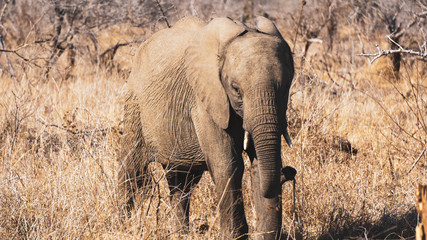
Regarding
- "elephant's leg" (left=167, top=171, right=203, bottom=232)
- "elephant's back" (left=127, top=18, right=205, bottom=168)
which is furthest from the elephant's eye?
"elephant's leg" (left=167, top=171, right=203, bottom=232)

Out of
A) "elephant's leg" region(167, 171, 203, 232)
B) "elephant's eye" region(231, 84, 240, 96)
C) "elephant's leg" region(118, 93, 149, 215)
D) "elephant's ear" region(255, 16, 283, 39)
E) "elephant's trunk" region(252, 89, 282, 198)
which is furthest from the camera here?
"elephant's leg" region(118, 93, 149, 215)

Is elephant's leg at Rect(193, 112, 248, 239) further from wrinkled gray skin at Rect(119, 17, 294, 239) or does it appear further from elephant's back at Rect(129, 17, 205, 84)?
elephant's back at Rect(129, 17, 205, 84)

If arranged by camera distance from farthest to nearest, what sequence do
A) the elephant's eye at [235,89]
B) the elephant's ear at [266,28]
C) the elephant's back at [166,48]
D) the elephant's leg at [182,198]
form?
the elephant's leg at [182,198] < the elephant's back at [166,48] < the elephant's ear at [266,28] < the elephant's eye at [235,89]

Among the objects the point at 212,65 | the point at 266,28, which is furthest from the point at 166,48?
the point at 266,28

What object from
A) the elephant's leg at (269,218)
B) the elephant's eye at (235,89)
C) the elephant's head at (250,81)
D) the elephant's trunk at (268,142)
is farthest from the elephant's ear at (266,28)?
the elephant's leg at (269,218)

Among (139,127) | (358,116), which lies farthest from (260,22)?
(358,116)

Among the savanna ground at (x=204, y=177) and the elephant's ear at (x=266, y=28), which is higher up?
the elephant's ear at (x=266, y=28)

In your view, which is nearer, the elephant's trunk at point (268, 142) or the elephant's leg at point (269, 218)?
the elephant's trunk at point (268, 142)

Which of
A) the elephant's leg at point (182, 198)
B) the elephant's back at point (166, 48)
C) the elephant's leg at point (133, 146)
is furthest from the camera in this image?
the elephant's leg at point (133, 146)

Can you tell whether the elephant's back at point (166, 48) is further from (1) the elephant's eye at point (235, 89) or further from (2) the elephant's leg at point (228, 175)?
(1) the elephant's eye at point (235, 89)

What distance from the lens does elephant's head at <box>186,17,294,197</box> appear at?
358 centimetres

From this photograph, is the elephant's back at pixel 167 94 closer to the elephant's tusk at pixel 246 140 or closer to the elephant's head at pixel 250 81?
the elephant's head at pixel 250 81

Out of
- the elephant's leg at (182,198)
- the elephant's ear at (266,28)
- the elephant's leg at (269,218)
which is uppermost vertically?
the elephant's ear at (266,28)

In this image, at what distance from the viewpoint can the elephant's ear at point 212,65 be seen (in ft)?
12.8
